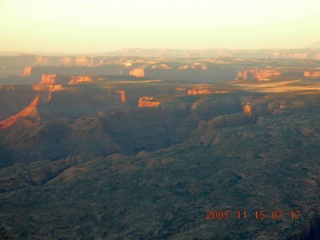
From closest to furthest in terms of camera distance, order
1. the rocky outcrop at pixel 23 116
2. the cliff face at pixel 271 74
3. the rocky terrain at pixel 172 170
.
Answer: the rocky terrain at pixel 172 170 < the rocky outcrop at pixel 23 116 < the cliff face at pixel 271 74

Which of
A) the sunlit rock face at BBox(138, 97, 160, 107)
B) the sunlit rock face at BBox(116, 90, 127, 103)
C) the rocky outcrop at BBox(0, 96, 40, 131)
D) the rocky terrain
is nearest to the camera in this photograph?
the rocky terrain

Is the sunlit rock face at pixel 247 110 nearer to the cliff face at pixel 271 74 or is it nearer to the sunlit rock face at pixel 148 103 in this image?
the sunlit rock face at pixel 148 103

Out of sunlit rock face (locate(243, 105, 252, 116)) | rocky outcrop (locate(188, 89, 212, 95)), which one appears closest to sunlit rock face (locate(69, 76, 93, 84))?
rocky outcrop (locate(188, 89, 212, 95))

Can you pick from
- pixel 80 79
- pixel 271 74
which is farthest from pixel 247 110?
pixel 271 74

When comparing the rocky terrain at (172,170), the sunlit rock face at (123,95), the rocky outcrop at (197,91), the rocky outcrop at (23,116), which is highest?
the rocky outcrop at (197,91)

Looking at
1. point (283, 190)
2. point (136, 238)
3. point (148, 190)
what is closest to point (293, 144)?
point (283, 190)

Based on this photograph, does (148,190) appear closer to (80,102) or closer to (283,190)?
(283,190)

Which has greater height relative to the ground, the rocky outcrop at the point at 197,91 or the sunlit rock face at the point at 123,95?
the rocky outcrop at the point at 197,91

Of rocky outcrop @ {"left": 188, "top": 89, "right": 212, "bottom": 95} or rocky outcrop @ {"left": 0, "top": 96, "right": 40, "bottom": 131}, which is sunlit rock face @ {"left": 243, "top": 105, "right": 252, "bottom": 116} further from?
rocky outcrop @ {"left": 0, "top": 96, "right": 40, "bottom": 131}

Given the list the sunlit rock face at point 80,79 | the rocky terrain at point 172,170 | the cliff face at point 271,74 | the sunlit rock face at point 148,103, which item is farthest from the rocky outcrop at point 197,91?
the sunlit rock face at point 80,79
